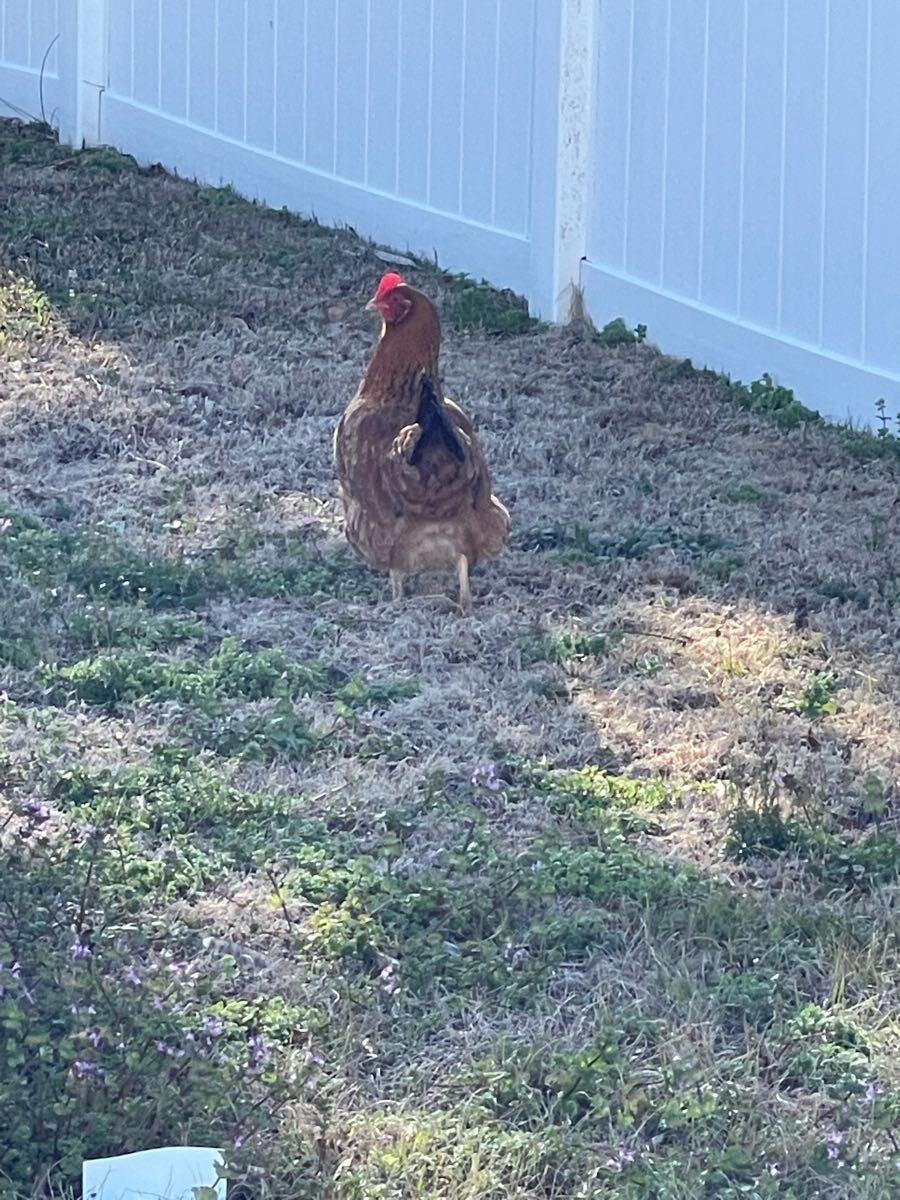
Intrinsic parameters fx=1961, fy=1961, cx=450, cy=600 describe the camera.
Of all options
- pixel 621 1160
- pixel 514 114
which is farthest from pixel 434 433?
pixel 514 114

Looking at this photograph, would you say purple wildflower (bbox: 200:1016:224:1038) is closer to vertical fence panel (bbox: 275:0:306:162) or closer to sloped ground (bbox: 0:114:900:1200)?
sloped ground (bbox: 0:114:900:1200)

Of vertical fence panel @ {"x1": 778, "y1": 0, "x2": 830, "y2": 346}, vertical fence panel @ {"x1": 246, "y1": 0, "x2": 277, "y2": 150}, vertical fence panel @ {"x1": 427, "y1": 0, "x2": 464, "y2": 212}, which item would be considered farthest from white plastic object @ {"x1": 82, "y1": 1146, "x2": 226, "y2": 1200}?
vertical fence panel @ {"x1": 246, "y1": 0, "x2": 277, "y2": 150}

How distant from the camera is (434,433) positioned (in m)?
5.04

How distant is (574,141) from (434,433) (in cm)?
309

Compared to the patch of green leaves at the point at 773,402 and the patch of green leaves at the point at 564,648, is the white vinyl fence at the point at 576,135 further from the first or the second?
the patch of green leaves at the point at 564,648

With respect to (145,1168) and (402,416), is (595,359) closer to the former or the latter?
(402,416)

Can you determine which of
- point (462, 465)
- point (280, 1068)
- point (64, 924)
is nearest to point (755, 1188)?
point (280, 1068)

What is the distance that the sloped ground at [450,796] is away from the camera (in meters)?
3.03

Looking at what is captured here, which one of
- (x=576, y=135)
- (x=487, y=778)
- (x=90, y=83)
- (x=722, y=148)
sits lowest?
(x=487, y=778)

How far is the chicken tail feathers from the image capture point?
504cm

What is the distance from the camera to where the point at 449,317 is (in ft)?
26.0

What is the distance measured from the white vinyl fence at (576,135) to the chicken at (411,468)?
6.08 ft

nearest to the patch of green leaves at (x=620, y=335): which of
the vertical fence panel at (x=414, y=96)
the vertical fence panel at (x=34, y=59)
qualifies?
the vertical fence panel at (x=414, y=96)

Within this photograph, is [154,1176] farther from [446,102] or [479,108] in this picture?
[446,102]
